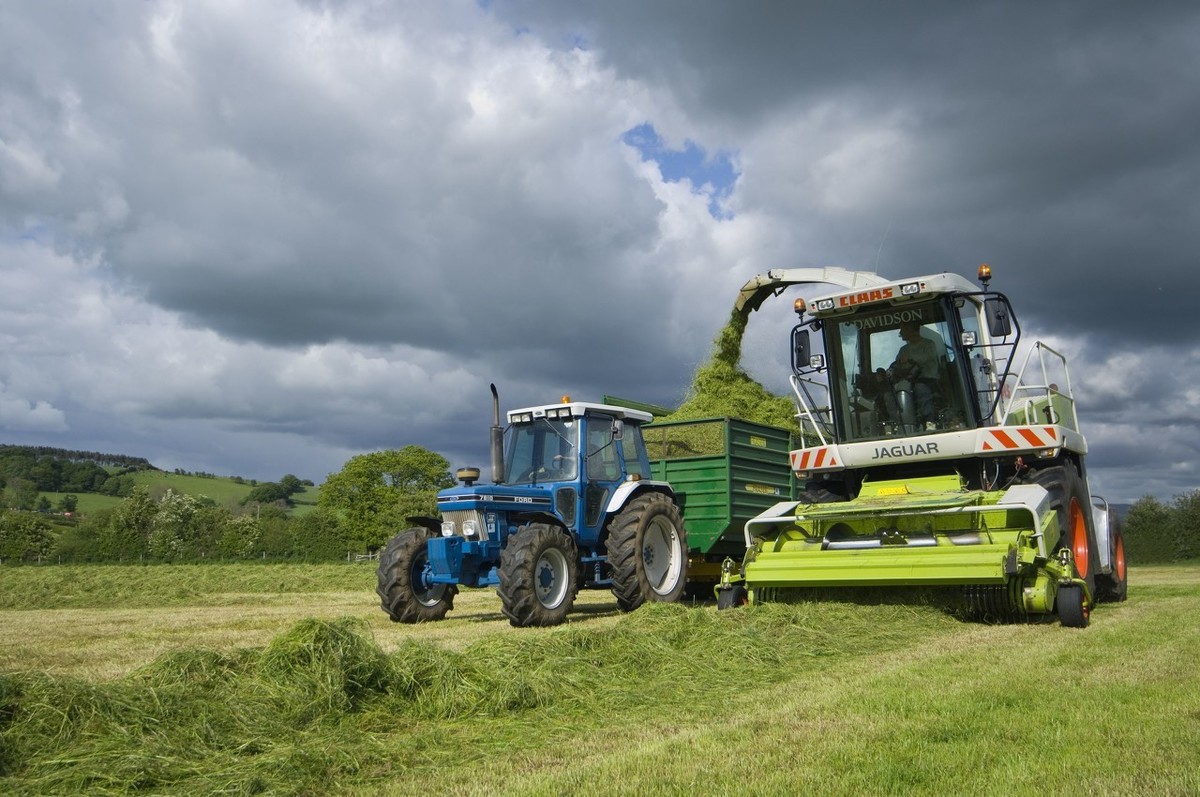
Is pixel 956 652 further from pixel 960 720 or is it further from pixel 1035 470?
pixel 1035 470

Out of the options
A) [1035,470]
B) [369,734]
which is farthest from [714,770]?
[1035,470]

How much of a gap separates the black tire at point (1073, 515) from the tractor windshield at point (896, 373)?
0.98m

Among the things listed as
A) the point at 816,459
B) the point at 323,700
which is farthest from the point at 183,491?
the point at 323,700

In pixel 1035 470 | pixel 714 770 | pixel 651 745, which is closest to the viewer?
pixel 714 770

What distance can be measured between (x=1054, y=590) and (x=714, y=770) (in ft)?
18.2

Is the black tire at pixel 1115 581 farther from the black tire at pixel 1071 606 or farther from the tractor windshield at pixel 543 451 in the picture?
the tractor windshield at pixel 543 451

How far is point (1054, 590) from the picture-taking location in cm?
809

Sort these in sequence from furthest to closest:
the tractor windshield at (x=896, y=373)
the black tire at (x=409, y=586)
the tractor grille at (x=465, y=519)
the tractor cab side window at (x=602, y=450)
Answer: the tractor cab side window at (x=602, y=450)
the black tire at (x=409, y=586)
the tractor grille at (x=465, y=519)
the tractor windshield at (x=896, y=373)

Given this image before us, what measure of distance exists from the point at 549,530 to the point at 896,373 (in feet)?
13.2

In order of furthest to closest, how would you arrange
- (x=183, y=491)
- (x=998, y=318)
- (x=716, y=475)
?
(x=183, y=491)
(x=716, y=475)
(x=998, y=318)

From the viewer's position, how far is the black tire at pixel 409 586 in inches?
404

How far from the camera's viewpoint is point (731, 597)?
9.30 meters

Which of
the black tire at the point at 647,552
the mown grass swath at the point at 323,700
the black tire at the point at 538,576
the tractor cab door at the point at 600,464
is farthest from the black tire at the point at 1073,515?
the black tire at the point at 538,576

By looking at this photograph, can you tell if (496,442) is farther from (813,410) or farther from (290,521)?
(290,521)
